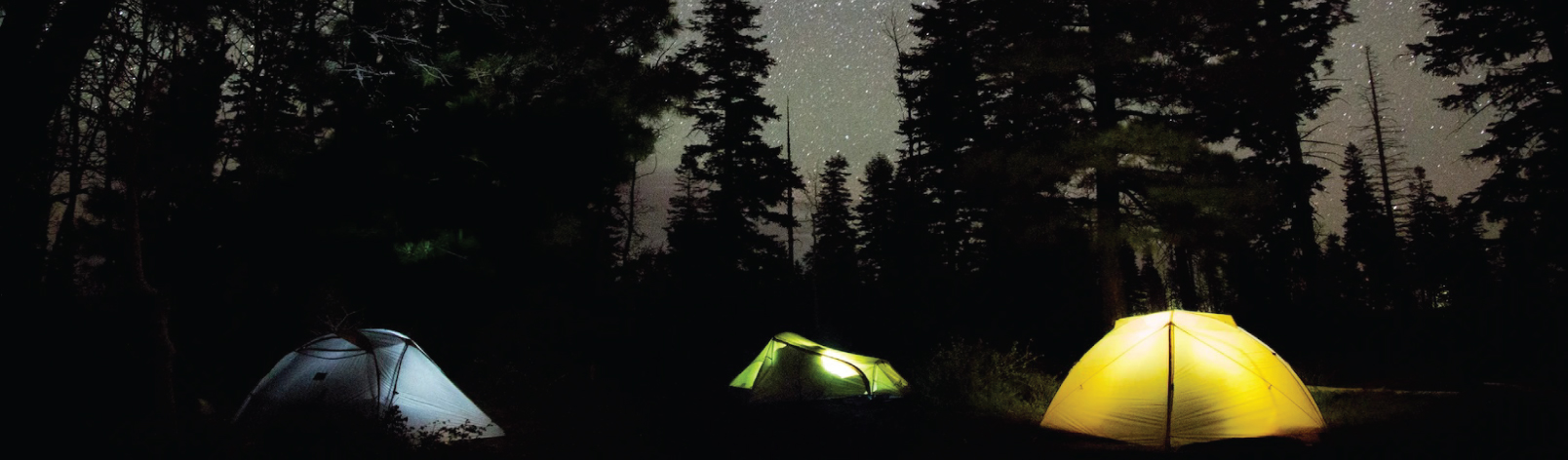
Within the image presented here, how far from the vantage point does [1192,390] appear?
26.6 ft

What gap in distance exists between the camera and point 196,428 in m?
7.21

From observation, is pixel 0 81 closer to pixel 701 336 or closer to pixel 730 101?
pixel 701 336

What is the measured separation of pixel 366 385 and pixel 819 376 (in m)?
7.33

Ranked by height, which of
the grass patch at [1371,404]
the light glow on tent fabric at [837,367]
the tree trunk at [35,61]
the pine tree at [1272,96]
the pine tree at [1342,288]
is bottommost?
the grass patch at [1371,404]

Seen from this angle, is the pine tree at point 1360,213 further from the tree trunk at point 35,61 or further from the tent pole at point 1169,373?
the tree trunk at point 35,61

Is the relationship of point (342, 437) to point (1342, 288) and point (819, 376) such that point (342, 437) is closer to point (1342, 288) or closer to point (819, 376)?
point (819, 376)

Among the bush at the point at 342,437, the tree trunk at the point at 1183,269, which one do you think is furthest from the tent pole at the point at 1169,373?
the bush at the point at 342,437

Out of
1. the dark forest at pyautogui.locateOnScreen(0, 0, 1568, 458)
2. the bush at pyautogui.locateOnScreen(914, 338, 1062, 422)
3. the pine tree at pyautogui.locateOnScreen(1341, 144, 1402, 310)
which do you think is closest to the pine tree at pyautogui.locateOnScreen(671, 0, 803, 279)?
the dark forest at pyautogui.locateOnScreen(0, 0, 1568, 458)

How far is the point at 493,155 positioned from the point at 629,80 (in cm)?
304

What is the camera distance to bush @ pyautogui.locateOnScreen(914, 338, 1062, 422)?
11.4 m

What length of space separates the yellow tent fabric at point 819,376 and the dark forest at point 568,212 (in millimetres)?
554

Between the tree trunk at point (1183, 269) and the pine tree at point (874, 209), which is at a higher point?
the pine tree at point (874, 209)

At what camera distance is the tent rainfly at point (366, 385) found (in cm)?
836

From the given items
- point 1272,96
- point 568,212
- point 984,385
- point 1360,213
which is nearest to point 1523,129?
point 1272,96
